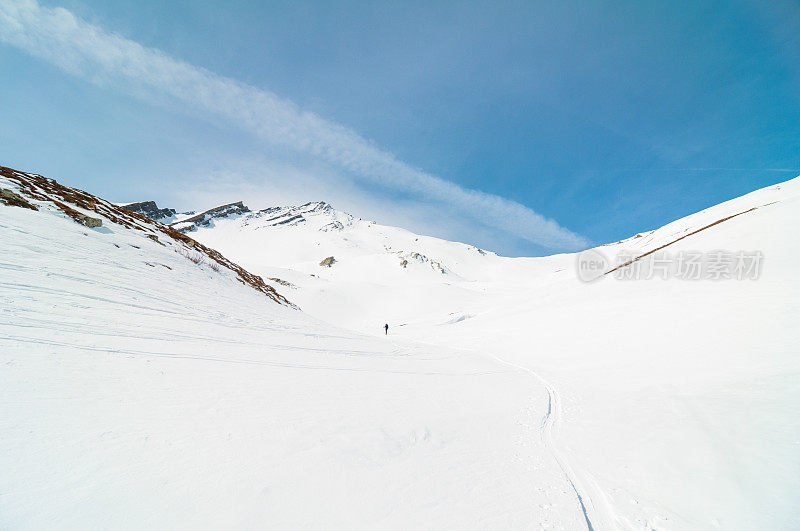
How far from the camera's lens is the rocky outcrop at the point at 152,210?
114 m

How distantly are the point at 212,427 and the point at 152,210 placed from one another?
159784 millimetres

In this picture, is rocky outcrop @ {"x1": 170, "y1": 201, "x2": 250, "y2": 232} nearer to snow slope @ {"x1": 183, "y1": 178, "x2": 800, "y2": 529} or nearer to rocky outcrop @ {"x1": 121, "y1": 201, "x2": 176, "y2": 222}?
rocky outcrop @ {"x1": 121, "y1": 201, "x2": 176, "y2": 222}

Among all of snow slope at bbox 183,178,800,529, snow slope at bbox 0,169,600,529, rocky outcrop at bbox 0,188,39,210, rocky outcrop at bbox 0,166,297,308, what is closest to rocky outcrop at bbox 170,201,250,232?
rocky outcrop at bbox 0,166,297,308

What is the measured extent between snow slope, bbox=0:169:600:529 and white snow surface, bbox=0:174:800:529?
25 mm

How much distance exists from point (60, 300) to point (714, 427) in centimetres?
1367

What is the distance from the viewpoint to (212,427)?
3725 millimetres

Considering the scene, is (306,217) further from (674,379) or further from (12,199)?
(674,379)

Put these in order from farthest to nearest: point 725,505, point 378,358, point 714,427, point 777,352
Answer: point 378,358 → point 777,352 → point 714,427 → point 725,505

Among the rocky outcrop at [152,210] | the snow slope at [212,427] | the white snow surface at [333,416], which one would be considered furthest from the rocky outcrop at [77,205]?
the rocky outcrop at [152,210]

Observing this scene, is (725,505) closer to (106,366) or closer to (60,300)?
(106,366)

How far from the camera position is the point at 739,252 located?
16.5 m

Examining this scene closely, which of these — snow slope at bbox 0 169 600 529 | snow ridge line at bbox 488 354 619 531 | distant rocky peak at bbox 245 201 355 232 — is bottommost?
snow ridge line at bbox 488 354 619 531

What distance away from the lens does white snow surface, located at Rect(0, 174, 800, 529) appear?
2.84m

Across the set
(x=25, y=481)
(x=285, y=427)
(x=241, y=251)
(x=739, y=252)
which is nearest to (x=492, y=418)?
(x=285, y=427)
